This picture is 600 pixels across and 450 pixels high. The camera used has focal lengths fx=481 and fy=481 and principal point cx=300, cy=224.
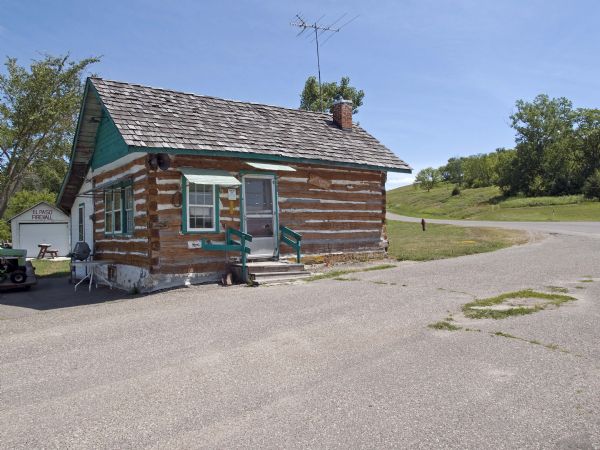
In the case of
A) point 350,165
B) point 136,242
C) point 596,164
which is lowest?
point 136,242

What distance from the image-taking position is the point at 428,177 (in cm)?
12494

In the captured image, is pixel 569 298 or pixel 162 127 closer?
pixel 569 298

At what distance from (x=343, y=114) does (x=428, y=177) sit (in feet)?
367

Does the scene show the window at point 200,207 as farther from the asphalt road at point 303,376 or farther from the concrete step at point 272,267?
the asphalt road at point 303,376

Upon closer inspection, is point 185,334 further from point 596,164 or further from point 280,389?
point 596,164

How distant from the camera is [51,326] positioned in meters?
8.16

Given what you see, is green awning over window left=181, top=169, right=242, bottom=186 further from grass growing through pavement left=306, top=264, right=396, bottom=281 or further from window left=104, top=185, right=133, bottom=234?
grass growing through pavement left=306, top=264, right=396, bottom=281


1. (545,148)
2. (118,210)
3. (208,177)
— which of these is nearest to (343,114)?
(208,177)

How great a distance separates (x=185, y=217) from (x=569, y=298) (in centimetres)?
872

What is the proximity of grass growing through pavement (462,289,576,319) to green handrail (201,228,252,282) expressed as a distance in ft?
18.9

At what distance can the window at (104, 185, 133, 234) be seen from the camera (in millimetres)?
13797

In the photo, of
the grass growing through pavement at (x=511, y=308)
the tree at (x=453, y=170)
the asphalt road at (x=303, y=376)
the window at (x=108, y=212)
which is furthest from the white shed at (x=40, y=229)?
the tree at (x=453, y=170)

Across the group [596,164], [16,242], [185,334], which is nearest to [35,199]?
[16,242]

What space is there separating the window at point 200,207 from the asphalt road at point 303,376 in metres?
3.61
